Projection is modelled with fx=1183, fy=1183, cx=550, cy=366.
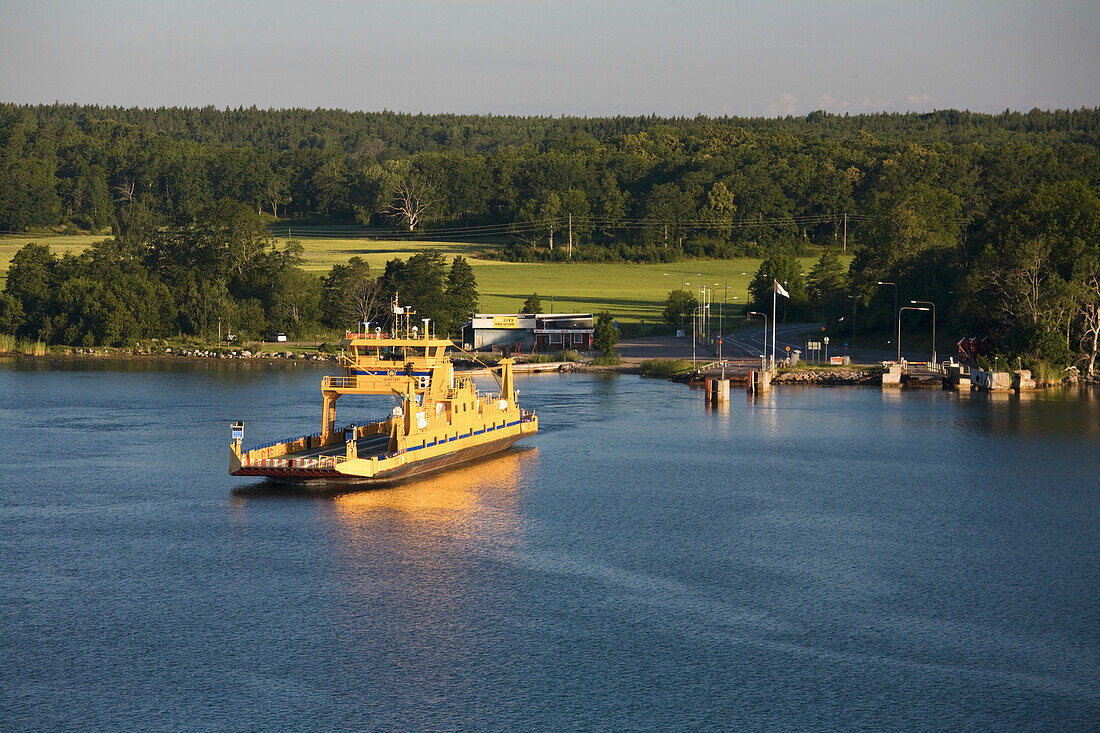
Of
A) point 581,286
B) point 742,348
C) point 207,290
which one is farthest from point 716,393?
point 581,286

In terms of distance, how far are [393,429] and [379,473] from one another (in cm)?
345

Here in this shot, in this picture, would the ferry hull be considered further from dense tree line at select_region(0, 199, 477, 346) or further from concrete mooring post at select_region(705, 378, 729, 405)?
dense tree line at select_region(0, 199, 477, 346)

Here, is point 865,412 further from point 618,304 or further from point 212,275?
point 212,275

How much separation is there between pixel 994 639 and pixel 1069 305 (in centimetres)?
7971

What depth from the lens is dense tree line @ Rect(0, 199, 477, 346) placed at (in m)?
143

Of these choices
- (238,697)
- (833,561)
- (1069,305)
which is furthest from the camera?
(1069,305)

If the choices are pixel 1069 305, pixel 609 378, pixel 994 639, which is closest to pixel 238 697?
pixel 994 639

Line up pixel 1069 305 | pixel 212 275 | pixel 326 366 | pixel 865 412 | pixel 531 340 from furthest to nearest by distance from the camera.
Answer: pixel 212 275 < pixel 531 340 < pixel 326 366 < pixel 1069 305 < pixel 865 412

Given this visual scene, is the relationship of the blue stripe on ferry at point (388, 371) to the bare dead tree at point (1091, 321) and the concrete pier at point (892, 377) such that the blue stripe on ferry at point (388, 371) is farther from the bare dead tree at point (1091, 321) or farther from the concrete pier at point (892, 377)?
the bare dead tree at point (1091, 321)

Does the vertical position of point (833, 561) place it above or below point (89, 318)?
below

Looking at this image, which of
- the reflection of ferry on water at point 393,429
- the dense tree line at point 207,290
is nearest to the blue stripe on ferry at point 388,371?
the reflection of ferry on water at point 393,429

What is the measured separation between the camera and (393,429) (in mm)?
57875

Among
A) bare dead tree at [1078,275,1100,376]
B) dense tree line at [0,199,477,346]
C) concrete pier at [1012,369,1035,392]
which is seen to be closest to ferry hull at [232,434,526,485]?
concrete pier at [1012,369,1035,392]

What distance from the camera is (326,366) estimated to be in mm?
126688
